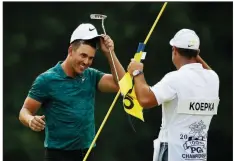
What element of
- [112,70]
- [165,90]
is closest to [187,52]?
[165,90]

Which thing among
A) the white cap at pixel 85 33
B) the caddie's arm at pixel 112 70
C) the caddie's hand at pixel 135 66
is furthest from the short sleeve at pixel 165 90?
the white cap at pixel 85 33

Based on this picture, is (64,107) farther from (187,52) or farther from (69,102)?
(187,52)

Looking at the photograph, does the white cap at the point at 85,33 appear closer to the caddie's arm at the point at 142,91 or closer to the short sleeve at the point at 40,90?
the short sleeve at the point at 40,90

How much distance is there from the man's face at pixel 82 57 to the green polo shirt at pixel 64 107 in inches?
3.9

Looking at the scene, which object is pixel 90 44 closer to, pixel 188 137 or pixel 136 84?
pixel 136 84

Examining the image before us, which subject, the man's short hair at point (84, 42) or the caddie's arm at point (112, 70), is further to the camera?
the caddie's arm at point (112, 70)

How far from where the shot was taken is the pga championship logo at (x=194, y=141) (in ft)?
15.9

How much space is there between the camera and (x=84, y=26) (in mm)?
5145

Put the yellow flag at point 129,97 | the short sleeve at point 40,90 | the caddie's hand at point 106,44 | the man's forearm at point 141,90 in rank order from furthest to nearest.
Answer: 1. the caddie's hand at point 106,44
2. the short sleeve at point 40,90
3. the yellow flag at point 129,97
4. the man's forearm at point 141,90

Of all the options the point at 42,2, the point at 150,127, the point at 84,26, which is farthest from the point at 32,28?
the point at 84,26

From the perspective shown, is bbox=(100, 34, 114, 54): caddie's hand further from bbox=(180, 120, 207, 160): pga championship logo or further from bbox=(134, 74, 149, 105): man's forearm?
bbox=(180, 120, 207, 160): pga championship logo

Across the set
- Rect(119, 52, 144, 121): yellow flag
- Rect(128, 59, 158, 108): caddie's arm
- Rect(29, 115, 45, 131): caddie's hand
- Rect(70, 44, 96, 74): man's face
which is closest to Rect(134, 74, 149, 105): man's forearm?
Rect(128, 59, 158, 108): caddie's arm

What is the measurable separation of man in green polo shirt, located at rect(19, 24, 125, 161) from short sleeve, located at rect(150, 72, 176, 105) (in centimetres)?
52

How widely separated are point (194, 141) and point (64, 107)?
813 mm
